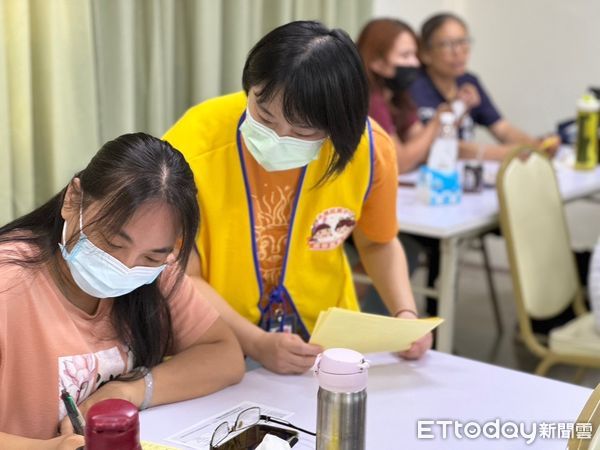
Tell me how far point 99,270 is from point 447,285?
1716mm

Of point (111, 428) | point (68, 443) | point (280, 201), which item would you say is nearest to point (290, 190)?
point (280, 201)

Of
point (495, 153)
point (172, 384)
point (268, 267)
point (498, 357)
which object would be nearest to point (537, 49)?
point (495, 153)

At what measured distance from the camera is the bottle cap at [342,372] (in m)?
1.11

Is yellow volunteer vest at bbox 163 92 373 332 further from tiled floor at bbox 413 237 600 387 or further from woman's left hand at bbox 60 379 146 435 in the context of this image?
tiled floor at bbox 413 237 600 387

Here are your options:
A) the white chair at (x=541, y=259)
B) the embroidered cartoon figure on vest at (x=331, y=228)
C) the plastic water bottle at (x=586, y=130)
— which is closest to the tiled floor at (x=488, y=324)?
the white chair at (x=541, y=259)

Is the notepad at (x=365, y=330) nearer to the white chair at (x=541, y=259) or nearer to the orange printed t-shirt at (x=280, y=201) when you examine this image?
the orange printed t-shirt at (x=280, y=201)

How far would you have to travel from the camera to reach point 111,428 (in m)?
0.92

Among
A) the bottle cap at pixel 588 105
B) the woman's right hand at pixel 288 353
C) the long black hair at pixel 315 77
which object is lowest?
the woman's right hand at pixel 288 353

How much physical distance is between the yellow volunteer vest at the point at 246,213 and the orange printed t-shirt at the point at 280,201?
0.02 meters

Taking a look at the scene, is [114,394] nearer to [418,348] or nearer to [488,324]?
[418,348]

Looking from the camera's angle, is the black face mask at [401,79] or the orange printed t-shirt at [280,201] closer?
the orange printed t-shirt at [280,201]

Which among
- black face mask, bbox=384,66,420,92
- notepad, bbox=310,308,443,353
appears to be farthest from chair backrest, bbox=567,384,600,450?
black face mask, bbox=384,66,420,92

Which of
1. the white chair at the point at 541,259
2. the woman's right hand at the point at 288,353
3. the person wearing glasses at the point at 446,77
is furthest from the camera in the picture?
the person wearing glasses at the point at 446,77

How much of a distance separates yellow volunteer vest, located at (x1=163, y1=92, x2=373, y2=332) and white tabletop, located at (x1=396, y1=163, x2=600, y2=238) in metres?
1.02
